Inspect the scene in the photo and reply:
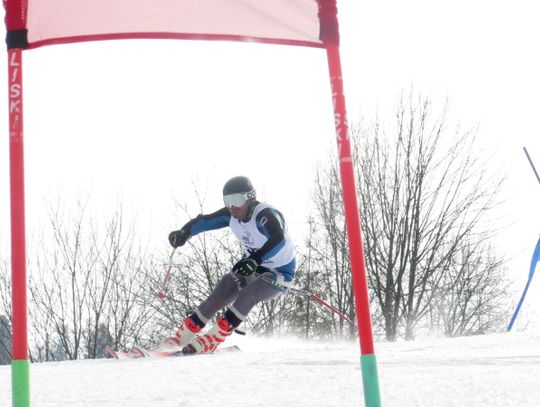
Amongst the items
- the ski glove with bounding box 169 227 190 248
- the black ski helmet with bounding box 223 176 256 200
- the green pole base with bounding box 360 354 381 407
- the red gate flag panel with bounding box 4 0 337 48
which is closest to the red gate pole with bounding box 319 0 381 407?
the green pole base with bounding box 360 354 381 407

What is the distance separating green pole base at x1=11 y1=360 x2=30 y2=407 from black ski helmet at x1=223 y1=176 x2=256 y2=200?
3724 millimetres

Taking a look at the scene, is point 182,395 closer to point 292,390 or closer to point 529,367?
point 292,390

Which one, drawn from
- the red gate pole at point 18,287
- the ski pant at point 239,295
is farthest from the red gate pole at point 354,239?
the ski pant at point 239,295

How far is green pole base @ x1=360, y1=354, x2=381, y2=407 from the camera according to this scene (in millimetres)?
2164

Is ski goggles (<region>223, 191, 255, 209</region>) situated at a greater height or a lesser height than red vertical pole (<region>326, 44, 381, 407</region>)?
greater

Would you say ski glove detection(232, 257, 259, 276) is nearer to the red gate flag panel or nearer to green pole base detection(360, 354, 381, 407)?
the red gate flag panel

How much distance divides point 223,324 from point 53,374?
7.20ft

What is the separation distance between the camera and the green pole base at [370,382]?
2164mm

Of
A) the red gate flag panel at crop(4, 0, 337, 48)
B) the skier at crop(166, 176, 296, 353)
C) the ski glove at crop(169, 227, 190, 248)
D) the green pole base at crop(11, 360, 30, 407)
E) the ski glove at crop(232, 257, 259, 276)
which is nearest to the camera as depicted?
the green pole base at crop(11, 360, 30, 407)

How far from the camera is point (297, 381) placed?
120 inches

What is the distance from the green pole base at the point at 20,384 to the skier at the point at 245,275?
135 inches

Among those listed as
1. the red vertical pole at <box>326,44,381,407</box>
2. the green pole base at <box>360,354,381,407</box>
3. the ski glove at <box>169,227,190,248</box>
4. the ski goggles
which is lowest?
the green pole base at <box>360,354,381,407</box>

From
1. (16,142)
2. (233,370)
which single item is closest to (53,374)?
(233,370)

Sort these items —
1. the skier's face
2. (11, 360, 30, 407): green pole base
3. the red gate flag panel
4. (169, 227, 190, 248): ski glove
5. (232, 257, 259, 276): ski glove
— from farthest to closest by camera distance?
1. (169, 227, 190, 248): ski glove
2. the skier's face
3. (232, 257, 259, 276): ski glove
4. the red gate flag panel
5. (11, 360, 30, 407): green pole base
